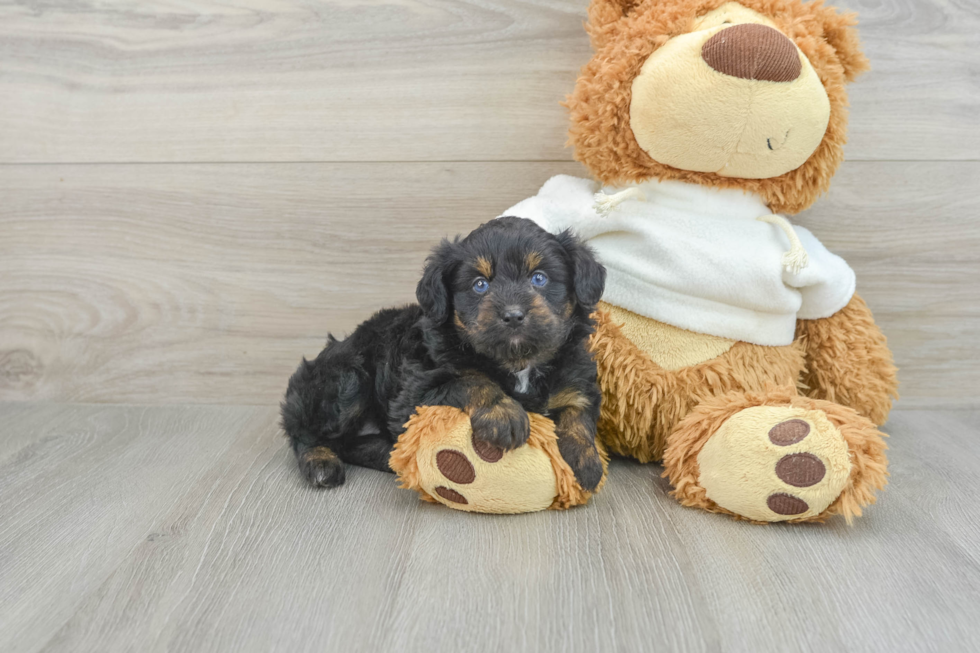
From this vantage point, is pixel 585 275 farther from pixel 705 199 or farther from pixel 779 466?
pixel 779 466

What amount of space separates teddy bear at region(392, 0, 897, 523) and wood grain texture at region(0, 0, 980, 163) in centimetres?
34

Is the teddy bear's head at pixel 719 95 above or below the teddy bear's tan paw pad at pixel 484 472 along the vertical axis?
above

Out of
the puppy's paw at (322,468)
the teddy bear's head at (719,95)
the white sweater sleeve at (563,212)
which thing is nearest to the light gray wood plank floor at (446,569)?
the puppy's paw at (322,468)

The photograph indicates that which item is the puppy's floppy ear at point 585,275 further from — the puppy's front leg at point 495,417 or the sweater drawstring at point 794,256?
the sweater drawstring at point 794,256

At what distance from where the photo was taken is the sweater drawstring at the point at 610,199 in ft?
Answer: 5.64

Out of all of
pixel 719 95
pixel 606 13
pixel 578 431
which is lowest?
pixel 578 431

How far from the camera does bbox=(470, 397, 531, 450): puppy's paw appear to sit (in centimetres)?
147

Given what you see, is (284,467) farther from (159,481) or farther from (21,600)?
(21,600)

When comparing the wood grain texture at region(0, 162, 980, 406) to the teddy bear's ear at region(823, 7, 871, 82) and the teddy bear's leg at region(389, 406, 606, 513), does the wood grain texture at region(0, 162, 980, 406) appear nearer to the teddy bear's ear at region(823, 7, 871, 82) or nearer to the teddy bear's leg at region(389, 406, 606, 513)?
the teddy bear's ear at region(823, 7, 871, 82)

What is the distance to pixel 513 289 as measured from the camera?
148cm

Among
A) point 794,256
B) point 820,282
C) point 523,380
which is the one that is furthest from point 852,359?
point 523,380

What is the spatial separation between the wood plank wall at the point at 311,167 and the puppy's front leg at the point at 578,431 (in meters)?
0.78

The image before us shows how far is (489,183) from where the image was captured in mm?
2186

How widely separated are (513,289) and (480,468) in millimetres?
368
